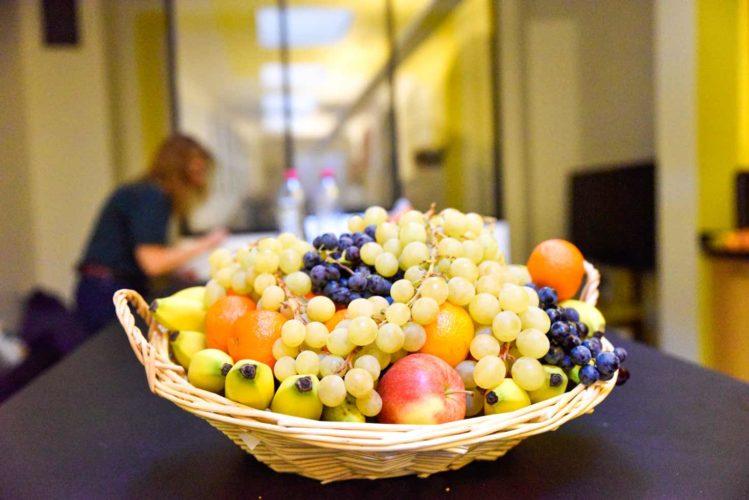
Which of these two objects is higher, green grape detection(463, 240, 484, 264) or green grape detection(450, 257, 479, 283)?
green grape detection(463, 240, 484, 264)

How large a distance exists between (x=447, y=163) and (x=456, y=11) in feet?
4.13

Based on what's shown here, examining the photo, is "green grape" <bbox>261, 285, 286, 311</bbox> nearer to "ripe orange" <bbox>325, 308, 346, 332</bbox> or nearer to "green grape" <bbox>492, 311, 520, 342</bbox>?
"ripe orange" <bbox>325, 308, 346, 332</bbox>

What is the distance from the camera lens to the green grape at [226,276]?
70 cm

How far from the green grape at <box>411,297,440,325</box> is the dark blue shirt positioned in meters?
1.92

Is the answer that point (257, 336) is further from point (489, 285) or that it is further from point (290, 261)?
point (489, 285)

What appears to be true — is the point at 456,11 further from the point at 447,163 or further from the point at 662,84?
the point at 662,84

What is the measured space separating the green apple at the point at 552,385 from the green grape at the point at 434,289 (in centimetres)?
12

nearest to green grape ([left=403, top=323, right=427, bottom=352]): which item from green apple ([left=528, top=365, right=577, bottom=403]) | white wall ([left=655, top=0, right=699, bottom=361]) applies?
green apple ([left=528, top=365, right=577, bottom=403])

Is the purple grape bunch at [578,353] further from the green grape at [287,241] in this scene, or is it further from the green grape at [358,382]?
the green grape at [287,241]

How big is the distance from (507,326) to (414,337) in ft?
0.29

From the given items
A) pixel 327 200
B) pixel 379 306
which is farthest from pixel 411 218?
pixel 327 200

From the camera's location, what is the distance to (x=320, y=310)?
1.83 ft

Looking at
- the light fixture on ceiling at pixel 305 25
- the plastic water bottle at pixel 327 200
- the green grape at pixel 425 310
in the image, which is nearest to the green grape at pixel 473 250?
the green grape at pixel 425 310

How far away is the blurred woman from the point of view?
2.23m
